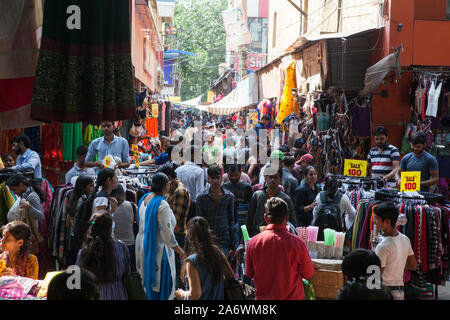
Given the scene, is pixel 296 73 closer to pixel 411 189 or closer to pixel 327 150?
pixel 327 150

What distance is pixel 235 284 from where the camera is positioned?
165 inches

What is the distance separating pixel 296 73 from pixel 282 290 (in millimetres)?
11768

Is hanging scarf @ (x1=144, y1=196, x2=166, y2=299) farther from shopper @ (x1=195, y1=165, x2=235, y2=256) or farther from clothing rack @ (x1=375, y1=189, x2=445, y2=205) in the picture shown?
clothing rack @ (x1=375, y1=189, x2=445, y2=205)

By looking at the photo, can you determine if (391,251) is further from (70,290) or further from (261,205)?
(70,290)

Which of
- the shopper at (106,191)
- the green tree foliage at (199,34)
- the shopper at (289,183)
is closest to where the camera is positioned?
the shopper at (106,191)

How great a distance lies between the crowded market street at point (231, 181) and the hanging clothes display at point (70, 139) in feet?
0.09

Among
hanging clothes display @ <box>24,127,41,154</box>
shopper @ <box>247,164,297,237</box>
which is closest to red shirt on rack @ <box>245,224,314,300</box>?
shopper @ <box>247,164,297,237</box>

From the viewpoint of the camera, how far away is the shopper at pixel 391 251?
495 centimetres

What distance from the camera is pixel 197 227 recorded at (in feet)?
14.0

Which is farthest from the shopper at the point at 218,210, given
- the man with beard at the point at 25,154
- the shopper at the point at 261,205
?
the man with beard at the point at 25,154

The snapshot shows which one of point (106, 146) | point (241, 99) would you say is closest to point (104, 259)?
point (106, 146)

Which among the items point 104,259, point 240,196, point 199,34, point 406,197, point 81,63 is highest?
point 199,34

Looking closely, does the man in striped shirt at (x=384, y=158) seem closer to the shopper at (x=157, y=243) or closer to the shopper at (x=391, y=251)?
the shopper at (x=391, y=251)

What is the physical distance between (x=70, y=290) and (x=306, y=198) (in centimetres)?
547
